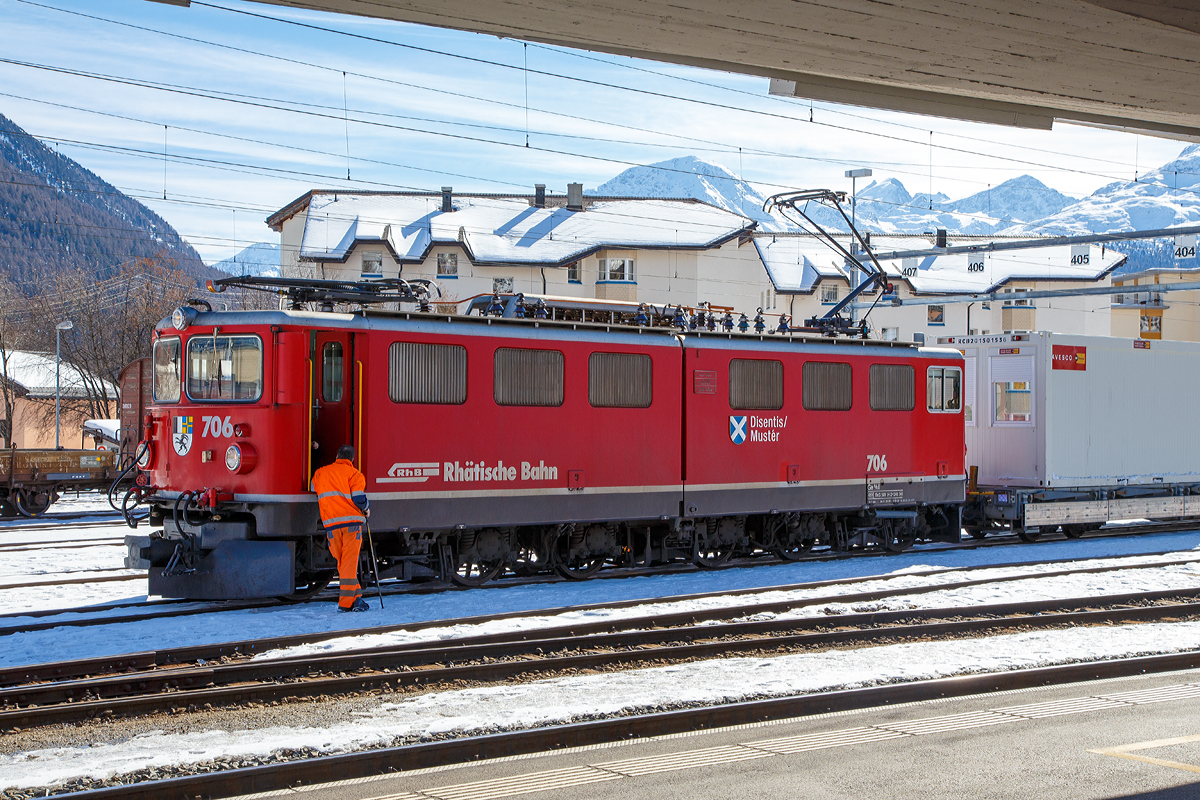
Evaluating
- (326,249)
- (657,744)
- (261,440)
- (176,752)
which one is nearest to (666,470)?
→ (261,440)

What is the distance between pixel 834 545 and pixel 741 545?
1.91 m

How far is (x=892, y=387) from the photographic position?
17.6 m

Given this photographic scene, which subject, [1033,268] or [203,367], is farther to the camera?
[1033,268]

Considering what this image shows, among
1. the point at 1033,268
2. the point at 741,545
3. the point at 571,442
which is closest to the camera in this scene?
the point at 571,442

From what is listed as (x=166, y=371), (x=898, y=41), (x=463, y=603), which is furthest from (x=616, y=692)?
(x=166, y=371)

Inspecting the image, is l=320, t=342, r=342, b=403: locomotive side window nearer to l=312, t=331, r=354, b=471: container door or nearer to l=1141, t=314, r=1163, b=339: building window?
l=312, t=331, r=354, b=471: container door

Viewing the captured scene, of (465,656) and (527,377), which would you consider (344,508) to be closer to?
(465,656)

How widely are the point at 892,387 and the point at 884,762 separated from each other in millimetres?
11585

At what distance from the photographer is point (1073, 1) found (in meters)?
7.50

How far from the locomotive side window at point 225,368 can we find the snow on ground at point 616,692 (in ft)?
17.4

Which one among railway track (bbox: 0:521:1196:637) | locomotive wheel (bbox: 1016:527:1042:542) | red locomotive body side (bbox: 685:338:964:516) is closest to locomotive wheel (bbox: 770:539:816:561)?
railway track (bbox: 0:521:1196:637)

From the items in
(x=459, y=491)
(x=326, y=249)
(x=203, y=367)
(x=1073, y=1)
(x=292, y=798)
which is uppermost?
(x=326, y=249)

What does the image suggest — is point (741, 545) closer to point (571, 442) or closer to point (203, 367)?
point (571, 442)

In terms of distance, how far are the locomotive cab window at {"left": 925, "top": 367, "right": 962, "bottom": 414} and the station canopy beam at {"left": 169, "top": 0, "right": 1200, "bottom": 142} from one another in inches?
294
